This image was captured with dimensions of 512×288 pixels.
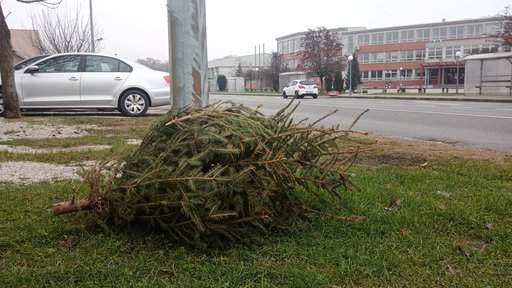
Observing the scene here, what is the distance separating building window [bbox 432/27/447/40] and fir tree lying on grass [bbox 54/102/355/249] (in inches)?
3278

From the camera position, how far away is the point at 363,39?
85.5m

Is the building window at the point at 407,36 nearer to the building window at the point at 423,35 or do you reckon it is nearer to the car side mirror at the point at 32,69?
the building window at the point at 423,35

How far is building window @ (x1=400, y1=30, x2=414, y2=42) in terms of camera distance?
80000 millimetres

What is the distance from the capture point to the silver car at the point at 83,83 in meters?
11.0

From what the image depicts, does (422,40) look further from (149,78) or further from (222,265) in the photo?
(222,265)

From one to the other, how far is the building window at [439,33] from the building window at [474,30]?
362 cm

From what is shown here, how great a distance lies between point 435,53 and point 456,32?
7116 mm

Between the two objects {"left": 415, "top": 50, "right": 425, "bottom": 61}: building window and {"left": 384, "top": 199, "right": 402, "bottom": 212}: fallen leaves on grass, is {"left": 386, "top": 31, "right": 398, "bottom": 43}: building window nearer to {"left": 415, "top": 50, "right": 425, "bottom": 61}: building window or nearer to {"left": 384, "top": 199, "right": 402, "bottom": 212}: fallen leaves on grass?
{"left": 415, "top": 50, "right": 425, "bottom": 61}: building window

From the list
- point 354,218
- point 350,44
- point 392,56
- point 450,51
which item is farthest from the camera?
point 350,44

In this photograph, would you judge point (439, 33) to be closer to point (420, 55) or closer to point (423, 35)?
point (423, 35)

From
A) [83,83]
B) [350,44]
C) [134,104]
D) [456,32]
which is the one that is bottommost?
[134,104]

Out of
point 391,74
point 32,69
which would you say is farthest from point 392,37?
point 32,69

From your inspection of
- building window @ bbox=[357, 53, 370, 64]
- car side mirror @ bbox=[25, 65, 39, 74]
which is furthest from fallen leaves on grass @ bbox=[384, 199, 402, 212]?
building window @ bbox=[357, 53, 370, 64]

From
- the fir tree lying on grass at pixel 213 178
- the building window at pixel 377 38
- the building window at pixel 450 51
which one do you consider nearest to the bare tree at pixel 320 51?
the building window at pixel 450 51
